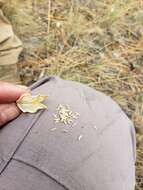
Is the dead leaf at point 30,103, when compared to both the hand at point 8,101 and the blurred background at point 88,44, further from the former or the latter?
the blurred background at point 88,44

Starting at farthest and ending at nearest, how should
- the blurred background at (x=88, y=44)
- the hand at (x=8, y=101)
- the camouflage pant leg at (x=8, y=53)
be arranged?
the blurred background at (x=88, y=44), the camouflage pant leg at (x=8, y=53), the hand at (x=8, y=101)

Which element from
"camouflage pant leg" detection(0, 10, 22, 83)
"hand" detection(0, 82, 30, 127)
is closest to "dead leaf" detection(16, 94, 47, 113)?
"hand" detection(0, 82, 30, 127)

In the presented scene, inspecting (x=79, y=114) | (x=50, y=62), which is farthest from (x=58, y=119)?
(x=50, y=62)

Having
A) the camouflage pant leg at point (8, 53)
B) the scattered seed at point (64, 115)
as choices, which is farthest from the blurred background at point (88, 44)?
the scattered seed at point (64, 115)

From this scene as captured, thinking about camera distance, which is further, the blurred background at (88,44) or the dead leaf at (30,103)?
the blurred background at (88,44)

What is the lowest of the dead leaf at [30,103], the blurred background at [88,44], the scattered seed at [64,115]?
the blurred background at [88,44]

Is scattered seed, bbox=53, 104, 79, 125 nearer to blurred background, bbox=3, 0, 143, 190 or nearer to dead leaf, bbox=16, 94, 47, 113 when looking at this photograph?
dead leaf, bbox=16, 94, 47, 113

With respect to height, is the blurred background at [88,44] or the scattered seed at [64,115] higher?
the scattered seed at [64,115]

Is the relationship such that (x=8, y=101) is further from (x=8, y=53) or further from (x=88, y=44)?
(x=88, y=44)
